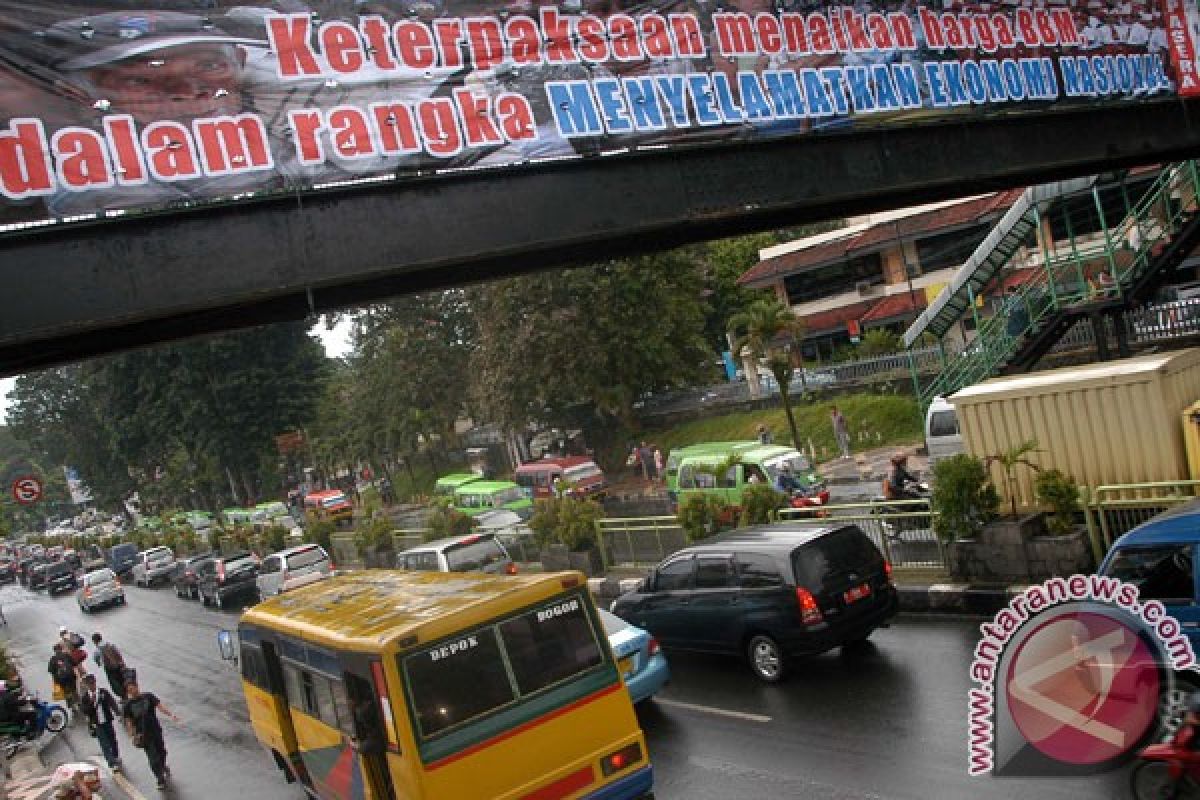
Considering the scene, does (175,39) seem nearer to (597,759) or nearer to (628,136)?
(628,136)

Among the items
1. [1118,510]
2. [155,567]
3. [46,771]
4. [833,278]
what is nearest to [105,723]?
[46,771]

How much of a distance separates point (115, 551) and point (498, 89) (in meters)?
48.2

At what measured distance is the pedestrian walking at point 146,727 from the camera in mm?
12227

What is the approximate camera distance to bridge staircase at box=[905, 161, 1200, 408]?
17.8 m

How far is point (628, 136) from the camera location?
8594 mm

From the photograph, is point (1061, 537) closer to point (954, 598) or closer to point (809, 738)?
point (954, 598)

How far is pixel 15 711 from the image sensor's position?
16.9 meters

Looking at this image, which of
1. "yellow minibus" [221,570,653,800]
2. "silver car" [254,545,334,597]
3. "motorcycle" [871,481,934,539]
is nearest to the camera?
"yellow minibus" [221,570,653,800]

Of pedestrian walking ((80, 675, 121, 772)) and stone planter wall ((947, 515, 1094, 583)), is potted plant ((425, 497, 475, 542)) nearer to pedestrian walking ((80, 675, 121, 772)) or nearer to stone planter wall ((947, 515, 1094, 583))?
pedestrian walking ((80, 675, 121, 772))

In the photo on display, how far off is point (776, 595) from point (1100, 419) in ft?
17.9

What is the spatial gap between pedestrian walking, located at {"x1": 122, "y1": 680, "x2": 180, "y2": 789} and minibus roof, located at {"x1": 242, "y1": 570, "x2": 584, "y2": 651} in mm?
3141

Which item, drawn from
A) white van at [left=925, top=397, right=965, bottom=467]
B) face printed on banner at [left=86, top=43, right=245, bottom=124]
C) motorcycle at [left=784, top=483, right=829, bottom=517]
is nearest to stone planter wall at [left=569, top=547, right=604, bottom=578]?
motorcycle at [left=784, top=483, right=829, bottom=517]

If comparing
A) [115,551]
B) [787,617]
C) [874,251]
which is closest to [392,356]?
[115,551]

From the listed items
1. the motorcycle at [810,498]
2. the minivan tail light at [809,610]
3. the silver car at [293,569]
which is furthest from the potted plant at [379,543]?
the minivan tail light at [809,610]
